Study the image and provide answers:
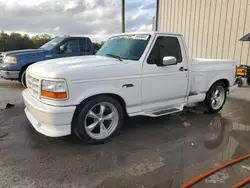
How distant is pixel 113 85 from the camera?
12.2ft

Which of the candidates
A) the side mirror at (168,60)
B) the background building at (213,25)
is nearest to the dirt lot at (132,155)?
the side mirror at (168,60)

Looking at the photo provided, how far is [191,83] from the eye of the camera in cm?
505

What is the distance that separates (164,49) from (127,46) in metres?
0.75

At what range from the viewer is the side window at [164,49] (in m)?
4.30

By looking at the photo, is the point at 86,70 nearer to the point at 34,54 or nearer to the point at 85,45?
the point at 34,54

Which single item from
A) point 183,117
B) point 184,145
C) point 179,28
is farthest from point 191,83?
point 179,28

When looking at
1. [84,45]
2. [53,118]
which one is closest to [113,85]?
[53,118]

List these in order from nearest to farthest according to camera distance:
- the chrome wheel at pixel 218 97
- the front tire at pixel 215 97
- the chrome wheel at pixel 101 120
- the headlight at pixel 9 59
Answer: the chrome wheel at pixel 101 120 < the front tire at pixel 215 97 < the chrome wheel at pixel 218 97 < the headlight at pixel 9 59

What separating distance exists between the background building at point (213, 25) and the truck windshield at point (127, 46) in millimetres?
7332

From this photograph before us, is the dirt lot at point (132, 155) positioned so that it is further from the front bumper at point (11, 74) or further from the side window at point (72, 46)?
the side window at point (72, 46)

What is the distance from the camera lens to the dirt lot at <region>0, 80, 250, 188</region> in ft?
9.22

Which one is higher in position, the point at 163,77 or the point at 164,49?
the point at 164,49

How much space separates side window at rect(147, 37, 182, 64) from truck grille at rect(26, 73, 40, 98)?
1.97 metres

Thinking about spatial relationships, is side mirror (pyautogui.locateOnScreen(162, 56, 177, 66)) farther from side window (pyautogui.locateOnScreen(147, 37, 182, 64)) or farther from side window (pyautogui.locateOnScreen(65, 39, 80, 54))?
side window (pyautogui.locateOnScreen(65, 39, 80, 54))
